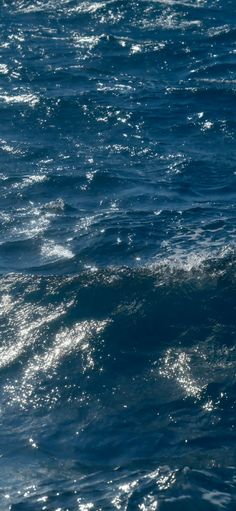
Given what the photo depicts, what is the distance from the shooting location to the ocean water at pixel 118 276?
6.81m

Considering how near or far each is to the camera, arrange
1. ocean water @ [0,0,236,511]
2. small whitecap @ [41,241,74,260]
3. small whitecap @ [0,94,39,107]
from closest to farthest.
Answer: ocean water @ [0,0,236,511], small whitecap @ [41,241,74,260], small whitecap @ [0,94,39,107]

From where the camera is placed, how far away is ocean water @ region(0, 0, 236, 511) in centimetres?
681

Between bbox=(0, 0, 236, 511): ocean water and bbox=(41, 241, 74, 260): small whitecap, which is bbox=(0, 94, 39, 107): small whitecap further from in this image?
bbox=(41, 241, 74, 260): small whitecap

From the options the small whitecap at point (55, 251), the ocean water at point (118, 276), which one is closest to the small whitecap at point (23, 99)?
the ocean water at point (118, 276)

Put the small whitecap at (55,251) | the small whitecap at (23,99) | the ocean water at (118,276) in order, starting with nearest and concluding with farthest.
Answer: the ocean water at (118,276), the small whitecap at (55,251), the small whitecap at (23,99)

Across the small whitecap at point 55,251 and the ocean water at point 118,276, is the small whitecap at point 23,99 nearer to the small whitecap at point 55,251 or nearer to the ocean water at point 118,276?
the ocean water at point 118,276

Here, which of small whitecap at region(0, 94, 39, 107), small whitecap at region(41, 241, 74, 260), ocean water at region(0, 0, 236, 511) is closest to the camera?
ocean water at region(0, 0, 236, 511)

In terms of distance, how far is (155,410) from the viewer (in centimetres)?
745

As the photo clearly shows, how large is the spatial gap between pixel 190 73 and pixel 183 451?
1065 cm

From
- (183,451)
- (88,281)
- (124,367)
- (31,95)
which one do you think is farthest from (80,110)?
(183,451)

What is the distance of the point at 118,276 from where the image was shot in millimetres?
9469

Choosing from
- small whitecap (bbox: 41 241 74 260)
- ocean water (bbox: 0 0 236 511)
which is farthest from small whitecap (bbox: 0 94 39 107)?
small whitecap (bbox: 41 241 74 260)

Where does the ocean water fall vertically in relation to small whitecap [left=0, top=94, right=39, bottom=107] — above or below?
below

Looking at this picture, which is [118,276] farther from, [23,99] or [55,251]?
[23,99]
